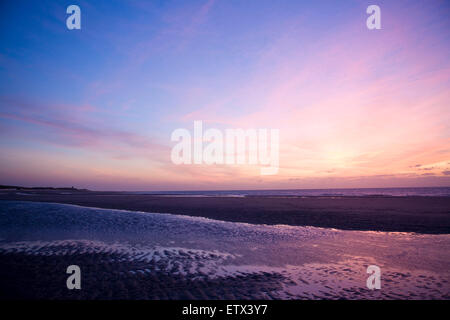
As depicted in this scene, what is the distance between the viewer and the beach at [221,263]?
7.18m

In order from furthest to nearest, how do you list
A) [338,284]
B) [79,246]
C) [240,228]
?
[240,228] → [79,246] → [338,284]

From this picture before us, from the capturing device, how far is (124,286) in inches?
296

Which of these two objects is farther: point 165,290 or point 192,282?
point 192,282

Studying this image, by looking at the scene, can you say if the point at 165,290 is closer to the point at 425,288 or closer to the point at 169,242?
the point at 169,242

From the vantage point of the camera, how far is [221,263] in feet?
32.4

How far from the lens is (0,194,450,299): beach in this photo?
718 centimetres

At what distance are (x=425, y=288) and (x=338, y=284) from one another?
246 cm

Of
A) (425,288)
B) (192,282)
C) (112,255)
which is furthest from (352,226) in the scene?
(112,255)

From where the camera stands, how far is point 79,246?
12227 millimetres
